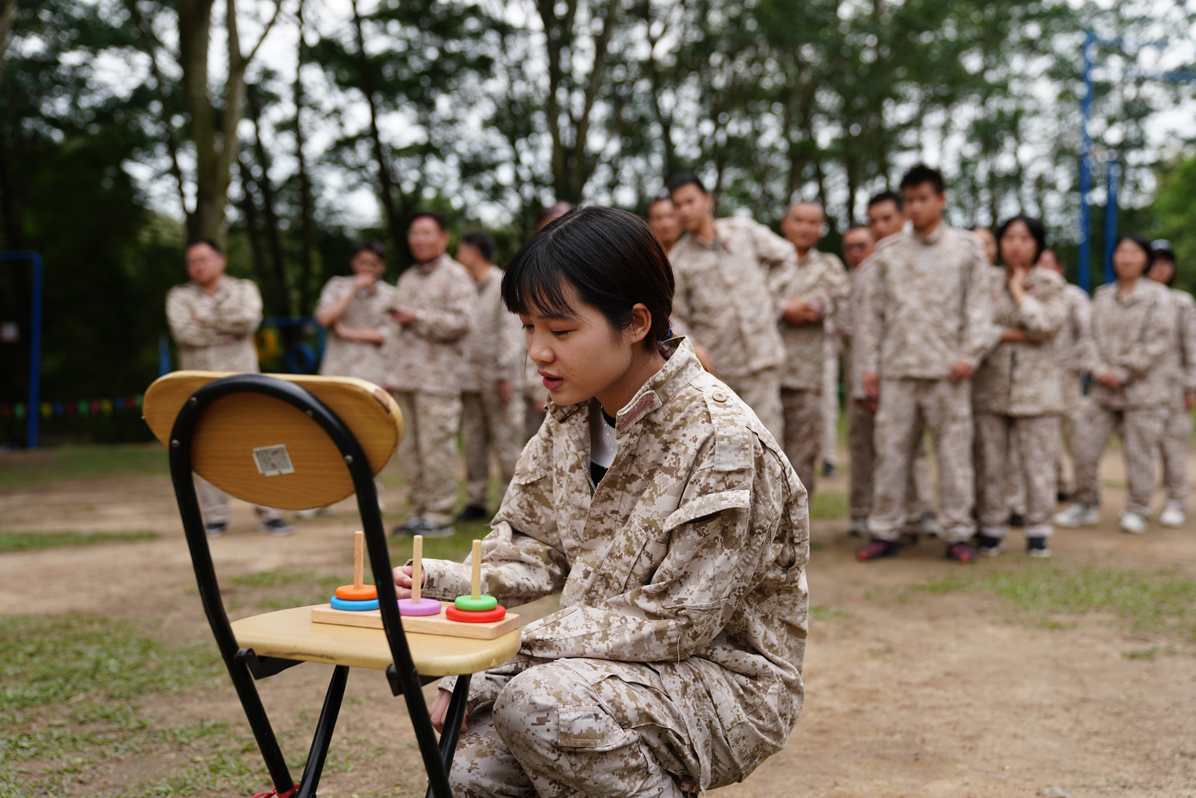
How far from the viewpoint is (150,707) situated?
340 cm

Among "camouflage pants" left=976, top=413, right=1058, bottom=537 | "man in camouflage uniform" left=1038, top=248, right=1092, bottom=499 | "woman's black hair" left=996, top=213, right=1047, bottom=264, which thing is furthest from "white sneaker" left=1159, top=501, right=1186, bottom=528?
"woman's black hair" left=996, top=213, right=1047, bottom=264

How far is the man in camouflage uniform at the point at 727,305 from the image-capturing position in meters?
5.79

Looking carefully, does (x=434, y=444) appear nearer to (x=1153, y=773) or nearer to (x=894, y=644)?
(x=894, y=644)

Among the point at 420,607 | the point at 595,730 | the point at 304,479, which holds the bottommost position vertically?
Result: the point at 595,730

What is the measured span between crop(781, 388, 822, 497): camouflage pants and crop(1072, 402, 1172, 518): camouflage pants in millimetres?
2281

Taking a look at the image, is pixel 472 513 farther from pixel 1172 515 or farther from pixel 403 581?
pixel 403 581

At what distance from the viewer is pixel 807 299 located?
263 inches

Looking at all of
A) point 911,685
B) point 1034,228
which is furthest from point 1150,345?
point 911,685

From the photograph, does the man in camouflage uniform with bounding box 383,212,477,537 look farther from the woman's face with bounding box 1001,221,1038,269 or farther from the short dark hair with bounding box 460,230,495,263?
the woman's face with bounding box 1001,221,1038,269

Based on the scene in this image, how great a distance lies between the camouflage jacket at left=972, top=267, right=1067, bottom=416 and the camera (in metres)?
6.17

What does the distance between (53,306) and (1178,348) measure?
1623 centimetres

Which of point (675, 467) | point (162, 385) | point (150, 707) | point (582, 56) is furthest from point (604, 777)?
point (582, 56)

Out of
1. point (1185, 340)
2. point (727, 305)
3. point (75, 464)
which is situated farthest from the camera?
point (75, 464)

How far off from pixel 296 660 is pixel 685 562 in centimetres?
67
